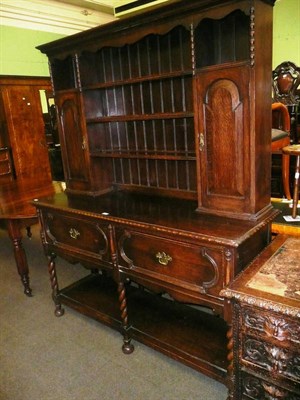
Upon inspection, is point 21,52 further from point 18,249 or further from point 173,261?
point 173,261

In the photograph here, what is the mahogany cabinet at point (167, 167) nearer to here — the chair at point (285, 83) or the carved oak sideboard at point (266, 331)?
the carved oak sideboard at point (266, 331)

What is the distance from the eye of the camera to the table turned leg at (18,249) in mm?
2701

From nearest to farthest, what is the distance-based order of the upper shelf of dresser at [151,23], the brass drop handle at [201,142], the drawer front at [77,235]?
the upper shelf of dresser at [151,23]
the brass drop handle at [201,142]
the drawer front at [77,235]

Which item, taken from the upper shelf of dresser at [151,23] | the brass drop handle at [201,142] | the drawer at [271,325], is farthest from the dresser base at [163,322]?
the upper shelf of dresser at [151,23]

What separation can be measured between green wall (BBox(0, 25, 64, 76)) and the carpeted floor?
392cm

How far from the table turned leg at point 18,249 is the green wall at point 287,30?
4.50m

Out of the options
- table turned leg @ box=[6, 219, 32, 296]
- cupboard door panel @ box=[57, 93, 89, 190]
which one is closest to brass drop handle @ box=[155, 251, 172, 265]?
cupboard door panel @ box=[57, 93, 89, 190]

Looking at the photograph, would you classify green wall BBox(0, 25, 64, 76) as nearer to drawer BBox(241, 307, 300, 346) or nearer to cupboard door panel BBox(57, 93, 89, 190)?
cupboard door panel BBox(57, 93, 89, 190)

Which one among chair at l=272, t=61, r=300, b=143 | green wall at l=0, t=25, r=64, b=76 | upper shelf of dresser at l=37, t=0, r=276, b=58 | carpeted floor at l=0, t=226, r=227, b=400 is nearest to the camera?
upper shelf of dresser at l=37, t=0, r=276, b=58

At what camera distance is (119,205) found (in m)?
2.15

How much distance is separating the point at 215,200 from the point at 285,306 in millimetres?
715

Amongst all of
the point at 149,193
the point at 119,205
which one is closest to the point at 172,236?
the point at 119,205

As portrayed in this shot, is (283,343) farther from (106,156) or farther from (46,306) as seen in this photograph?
(46,306)

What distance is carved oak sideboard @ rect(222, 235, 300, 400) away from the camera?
125cm
